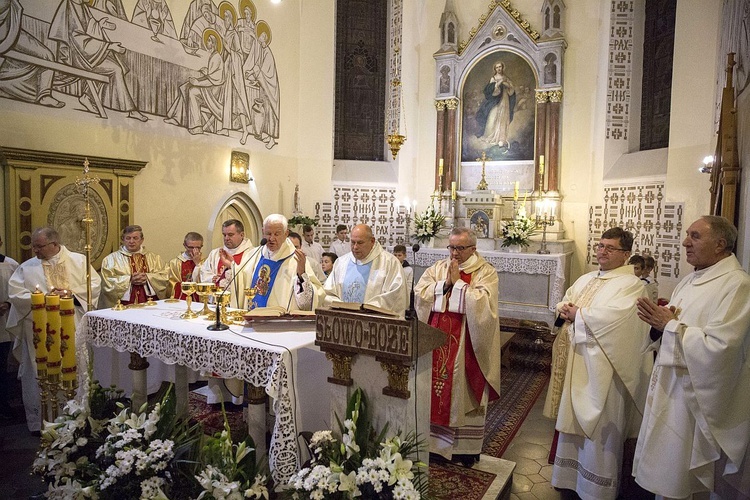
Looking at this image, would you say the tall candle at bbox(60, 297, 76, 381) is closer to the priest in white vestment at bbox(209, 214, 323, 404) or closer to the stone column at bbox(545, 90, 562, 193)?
the priest in white vestment at bbox(209, 214, 323, 404)

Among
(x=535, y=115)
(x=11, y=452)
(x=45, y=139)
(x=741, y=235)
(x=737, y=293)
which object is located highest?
(x=535, y=115)

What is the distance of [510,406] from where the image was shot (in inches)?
241

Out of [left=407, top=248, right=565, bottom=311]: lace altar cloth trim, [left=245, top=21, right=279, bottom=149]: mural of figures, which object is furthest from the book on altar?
[left=245, top=21, right=279, bottom=149]: mural of figures

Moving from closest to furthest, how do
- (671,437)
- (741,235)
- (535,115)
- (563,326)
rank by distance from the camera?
(671,437), (563,326), (741,235), (535,115)

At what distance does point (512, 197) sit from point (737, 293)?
9.85 m

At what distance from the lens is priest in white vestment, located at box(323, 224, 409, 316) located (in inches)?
184

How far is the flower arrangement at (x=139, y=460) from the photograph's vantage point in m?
2.98

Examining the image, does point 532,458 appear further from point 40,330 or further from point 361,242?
point 40,330

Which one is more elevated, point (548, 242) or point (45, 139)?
point (45, 139)

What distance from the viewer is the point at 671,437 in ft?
10.8

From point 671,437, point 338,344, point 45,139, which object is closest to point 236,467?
point 338,344

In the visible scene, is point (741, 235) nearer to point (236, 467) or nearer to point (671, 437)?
point (671, 437)

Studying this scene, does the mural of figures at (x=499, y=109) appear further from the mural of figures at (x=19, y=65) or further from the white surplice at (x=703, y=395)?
the white surplice at (x=703, y=395)

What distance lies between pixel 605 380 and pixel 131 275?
5230 millimetres
